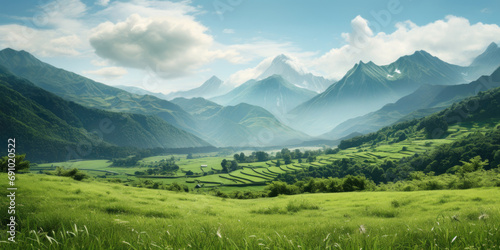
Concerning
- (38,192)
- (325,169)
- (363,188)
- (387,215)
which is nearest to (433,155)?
(325,169)

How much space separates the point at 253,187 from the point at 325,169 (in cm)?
5103

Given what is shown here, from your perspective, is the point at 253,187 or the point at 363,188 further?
the point at 253,187

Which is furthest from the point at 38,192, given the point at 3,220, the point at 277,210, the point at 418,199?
the point at 418,199

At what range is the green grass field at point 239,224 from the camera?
2.75 meters

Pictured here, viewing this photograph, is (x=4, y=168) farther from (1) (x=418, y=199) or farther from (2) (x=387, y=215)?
(1) (x=418, y=199)

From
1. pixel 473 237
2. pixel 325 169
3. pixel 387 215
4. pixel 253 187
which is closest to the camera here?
pixel 473 237

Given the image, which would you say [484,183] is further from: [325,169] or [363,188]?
[325,169]

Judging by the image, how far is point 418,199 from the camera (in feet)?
77.5

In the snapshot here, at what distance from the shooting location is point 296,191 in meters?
65.4

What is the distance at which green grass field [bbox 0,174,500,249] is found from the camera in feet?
9.02

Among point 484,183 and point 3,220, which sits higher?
point 3,220

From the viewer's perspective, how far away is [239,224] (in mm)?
8312

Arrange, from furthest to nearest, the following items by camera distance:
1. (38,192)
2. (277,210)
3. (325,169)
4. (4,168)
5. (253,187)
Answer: (325,169)
(253,187)
(4,168)
(277,210)
(38,192)

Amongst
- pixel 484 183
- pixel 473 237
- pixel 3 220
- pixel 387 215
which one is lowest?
pixel 484 183
